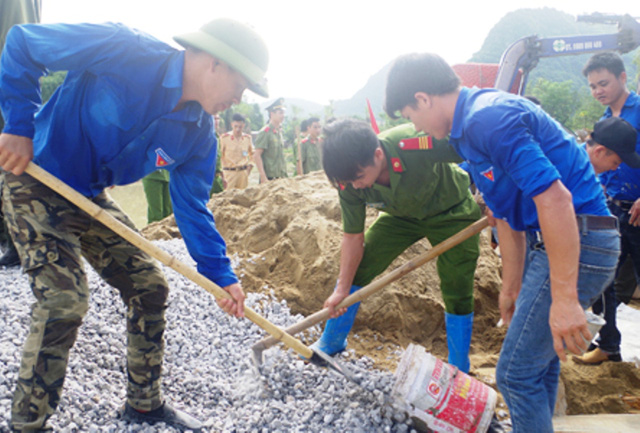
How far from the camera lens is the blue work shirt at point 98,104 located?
178 centimetres

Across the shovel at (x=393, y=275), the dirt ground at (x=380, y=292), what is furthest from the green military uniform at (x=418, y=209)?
the dirt ground at (x=380, y=292)

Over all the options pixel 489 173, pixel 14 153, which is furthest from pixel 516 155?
pixel 14 153

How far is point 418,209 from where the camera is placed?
8.42ft

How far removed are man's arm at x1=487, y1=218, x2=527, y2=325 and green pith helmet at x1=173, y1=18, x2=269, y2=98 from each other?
1309 mm

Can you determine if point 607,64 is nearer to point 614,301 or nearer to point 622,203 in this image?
point 622,203

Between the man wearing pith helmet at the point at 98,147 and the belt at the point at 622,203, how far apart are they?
2737 mm

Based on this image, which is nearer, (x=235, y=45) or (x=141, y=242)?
(x=235, y=45)

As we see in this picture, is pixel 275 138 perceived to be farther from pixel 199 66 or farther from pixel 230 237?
pixel 199 66

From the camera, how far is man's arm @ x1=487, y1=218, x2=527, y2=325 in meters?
2.06

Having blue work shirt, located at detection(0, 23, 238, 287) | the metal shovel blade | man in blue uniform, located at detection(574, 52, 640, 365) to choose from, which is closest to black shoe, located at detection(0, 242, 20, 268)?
blue work shirt, located at detection(0, 23, 238, 287)

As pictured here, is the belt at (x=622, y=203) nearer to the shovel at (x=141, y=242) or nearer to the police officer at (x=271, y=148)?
the shovel at (x=141, y=242)

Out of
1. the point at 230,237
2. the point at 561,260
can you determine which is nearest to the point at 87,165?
the point at 561,260

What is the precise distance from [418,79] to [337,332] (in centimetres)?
173

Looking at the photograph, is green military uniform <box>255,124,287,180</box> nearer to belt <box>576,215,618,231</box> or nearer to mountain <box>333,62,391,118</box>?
belt <box>576,215,618,231</box>
